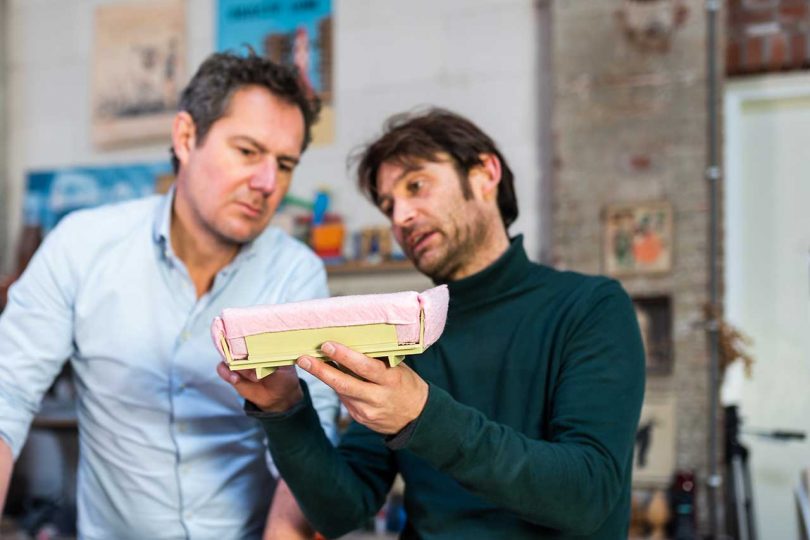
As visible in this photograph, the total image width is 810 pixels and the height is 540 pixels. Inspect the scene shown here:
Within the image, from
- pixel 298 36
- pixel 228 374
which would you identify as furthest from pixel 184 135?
pixel 298 36

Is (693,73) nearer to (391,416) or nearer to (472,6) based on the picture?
(472,6)

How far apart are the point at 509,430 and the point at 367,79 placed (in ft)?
10.3

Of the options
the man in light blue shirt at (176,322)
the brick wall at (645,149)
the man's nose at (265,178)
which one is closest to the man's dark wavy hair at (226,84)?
the man in light blue shirt at (176,322)

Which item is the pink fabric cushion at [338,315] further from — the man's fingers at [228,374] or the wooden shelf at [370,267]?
the wooden shelf at [370,267]

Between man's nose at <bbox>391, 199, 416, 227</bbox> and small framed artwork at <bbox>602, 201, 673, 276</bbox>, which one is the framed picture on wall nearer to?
small framed artwork at <bbox>602, 201, 673, 276</bbox>

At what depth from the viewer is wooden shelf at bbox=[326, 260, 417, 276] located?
3885 mm

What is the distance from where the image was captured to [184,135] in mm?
1687

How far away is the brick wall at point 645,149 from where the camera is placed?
3.48 meters

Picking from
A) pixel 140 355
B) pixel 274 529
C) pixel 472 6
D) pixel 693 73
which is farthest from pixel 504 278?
pixel 472 6

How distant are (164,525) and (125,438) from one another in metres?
0.16

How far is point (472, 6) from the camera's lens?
3887 mm

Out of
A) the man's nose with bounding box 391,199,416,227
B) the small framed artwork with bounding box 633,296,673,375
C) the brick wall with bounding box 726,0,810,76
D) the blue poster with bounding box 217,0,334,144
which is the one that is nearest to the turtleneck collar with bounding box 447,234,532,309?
the man's nose with bounding box 391,199,416,227

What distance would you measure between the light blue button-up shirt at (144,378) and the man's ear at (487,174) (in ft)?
1.12

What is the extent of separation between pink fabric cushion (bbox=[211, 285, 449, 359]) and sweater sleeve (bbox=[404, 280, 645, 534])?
0.46ft
